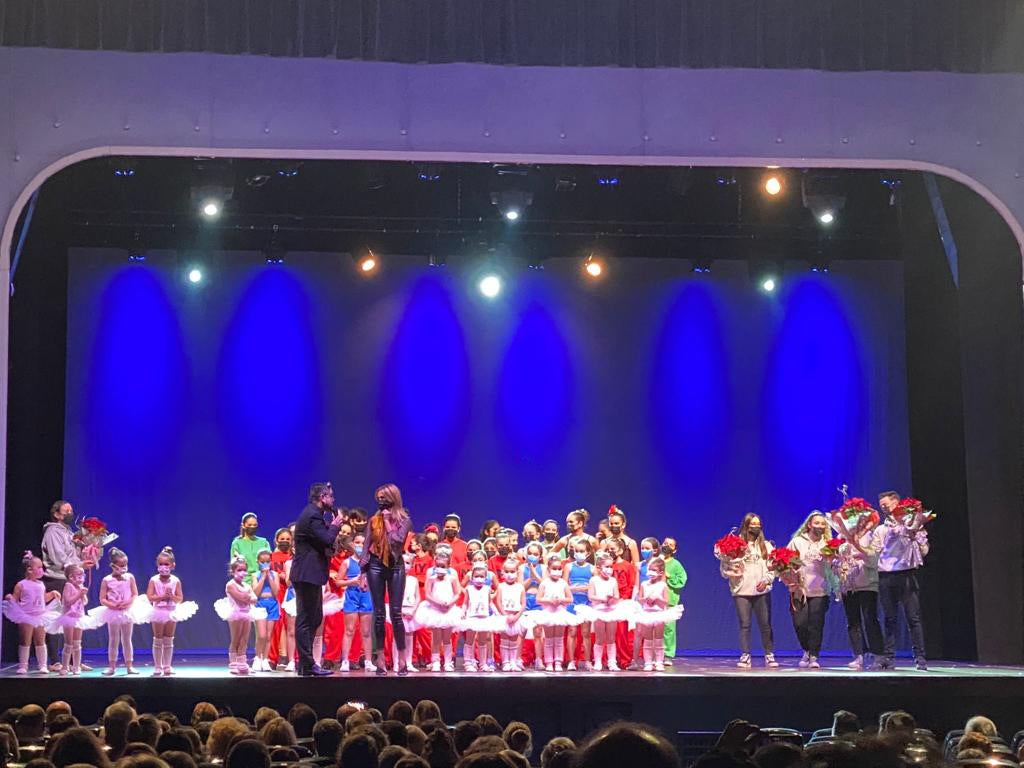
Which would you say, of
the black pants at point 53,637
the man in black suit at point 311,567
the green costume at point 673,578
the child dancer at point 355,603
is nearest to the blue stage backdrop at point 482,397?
the black pants at point 53,637

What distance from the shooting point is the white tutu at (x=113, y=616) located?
1225 cm

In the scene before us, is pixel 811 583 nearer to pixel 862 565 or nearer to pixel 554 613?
pixel 862 565

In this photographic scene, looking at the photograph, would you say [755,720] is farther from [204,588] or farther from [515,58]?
[204,588]

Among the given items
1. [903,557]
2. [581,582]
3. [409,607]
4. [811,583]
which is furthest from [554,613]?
→ [903,557]

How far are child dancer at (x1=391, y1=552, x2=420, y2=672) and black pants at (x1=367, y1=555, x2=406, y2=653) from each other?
14cm

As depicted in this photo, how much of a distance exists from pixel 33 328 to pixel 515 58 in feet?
20.2

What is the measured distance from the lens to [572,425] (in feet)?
57.2

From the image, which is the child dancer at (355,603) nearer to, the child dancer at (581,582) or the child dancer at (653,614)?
→ the child dancer at (581,582)

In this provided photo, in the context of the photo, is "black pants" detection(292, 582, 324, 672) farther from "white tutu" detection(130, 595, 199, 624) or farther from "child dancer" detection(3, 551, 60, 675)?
"child dancer" detection(3, 551, 60, 675)

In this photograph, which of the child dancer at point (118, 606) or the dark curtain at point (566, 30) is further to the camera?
the child dancer at point (118, 606)

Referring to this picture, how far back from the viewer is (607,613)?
41.2 feet

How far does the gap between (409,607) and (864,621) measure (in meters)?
4.33

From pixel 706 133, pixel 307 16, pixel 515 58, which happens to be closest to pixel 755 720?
pixel 706 133

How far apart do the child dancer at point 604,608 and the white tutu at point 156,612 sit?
11.9 feet
